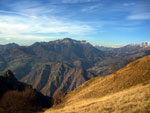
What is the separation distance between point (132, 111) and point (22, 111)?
39845 mm

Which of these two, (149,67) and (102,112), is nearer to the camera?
(102,112)

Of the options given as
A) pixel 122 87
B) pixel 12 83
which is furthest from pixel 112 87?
pixel 12 83

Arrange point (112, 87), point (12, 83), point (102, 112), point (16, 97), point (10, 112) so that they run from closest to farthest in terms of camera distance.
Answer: point (102, 112)
point (112, 87)
point (10, 112)
point (16, 97)
point (12, 83)

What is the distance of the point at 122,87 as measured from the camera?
1681 inches

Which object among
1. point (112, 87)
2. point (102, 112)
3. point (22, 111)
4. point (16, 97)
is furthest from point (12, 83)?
point (102, 112)

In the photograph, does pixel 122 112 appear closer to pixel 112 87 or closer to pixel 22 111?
pixel 112 87

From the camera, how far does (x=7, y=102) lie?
55.4 m

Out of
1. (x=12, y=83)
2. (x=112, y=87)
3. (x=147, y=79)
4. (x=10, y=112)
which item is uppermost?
(x=147, y=79)

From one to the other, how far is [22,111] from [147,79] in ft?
140

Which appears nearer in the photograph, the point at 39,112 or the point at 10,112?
the point at 39,112

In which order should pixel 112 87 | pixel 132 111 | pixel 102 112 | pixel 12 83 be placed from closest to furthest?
pixel 132 111 → pixel 102 112 → pixel 112 87 → pixel 12 83

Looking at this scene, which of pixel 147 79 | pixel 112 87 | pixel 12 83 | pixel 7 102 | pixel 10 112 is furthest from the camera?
pixel 12 83

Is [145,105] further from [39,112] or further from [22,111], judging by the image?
[22,111]

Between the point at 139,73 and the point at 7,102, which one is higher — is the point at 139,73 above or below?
above
